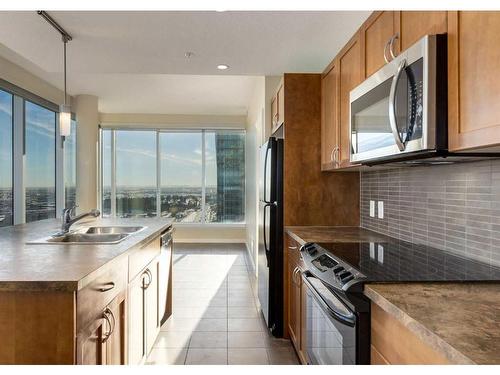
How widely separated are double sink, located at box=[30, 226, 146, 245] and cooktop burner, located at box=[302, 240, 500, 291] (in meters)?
1.14

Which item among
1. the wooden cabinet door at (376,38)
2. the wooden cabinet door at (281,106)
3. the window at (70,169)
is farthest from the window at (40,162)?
the wooden cabinet door at (376,38)

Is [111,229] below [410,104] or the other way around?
below

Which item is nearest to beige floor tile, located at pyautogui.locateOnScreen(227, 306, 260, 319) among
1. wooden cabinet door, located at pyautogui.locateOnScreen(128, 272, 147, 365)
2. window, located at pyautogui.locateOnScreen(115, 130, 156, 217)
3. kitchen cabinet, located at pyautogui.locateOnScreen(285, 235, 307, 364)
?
kitchen cabinet, located at pyautogui.locateOnScreen(285, 235, 307, 364)

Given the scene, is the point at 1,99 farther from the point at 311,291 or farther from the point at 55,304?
the point at 311,291

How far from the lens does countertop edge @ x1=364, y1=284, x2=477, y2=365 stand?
75 cm

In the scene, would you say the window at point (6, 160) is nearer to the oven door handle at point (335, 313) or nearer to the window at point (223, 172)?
the window at point (223, 172)

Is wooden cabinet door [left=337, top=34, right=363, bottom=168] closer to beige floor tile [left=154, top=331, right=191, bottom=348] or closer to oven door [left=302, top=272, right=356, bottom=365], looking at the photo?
oven door [left=302, top=272, right=356, bottom=365]

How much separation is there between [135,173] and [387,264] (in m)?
6.53

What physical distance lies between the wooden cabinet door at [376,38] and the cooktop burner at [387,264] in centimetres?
91

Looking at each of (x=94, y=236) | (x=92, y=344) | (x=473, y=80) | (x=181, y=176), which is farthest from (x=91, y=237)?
(x=181, y=176)

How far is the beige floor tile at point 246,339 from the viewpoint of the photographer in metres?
2.79

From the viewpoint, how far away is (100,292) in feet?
5.02

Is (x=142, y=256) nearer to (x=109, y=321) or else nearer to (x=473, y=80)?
(x=109, y=321)

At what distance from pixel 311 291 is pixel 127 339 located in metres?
1.00
